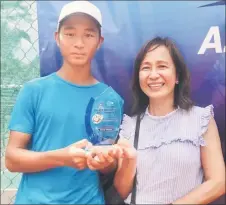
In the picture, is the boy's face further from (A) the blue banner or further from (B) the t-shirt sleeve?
(A) the blue banner

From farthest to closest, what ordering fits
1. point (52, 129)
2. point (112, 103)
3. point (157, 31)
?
point (157, 31) < point (112, 103) < point (52, 129)

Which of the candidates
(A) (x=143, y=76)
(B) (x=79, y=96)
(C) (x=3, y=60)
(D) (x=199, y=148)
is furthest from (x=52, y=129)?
(C) (x=3, y=60)

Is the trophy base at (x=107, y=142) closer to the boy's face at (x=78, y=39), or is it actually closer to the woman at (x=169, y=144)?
the woman at (x=169, y=144)

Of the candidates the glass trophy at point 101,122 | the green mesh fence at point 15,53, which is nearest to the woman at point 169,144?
the glass trophy at point 101,122

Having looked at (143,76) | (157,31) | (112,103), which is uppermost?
Result: (157,31)

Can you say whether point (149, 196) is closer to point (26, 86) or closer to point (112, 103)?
point (112, 103)

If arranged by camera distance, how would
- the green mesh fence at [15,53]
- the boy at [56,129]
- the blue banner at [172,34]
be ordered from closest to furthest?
the boy at [56,129] < the blue banner at [172,34] < the green mesh fence at [15,53]

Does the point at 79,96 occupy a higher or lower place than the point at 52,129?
higher

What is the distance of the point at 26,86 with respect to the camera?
1.47 metres

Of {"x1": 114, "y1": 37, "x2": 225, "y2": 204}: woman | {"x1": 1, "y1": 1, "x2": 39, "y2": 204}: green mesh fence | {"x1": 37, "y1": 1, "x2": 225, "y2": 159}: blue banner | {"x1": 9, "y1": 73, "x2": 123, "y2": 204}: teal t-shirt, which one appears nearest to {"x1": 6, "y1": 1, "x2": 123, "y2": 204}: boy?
{"x1": 9, "y1": 73, "x2": 123, "y2": 204}: teal t-shirt

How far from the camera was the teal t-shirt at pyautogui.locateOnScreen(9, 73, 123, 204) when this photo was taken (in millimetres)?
1426

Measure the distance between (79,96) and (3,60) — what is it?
0.70 metres

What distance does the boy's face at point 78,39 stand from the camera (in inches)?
58.2

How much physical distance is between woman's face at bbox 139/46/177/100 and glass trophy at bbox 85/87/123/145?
176 mm
